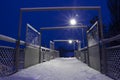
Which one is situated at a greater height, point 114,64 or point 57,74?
point 114,64

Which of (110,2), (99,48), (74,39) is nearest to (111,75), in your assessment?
(99,48)

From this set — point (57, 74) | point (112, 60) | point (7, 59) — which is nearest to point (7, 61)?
point (7, 59)

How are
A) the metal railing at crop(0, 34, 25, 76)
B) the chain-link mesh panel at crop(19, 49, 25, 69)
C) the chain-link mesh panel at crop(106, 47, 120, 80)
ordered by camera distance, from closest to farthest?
the chain-link mesh panel at crop(106, 47, 120, 80) < the metal railing at crop(0, 34, 25, 76) < the chain-link mesh panel at crop(19, 49, 25, 69)

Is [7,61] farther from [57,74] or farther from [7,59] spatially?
[57,74]

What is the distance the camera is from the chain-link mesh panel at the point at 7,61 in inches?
135

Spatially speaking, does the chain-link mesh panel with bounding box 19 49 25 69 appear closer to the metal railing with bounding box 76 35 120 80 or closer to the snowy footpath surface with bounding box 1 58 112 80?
the snowy footpath surface with bounding box 1 58 112 80

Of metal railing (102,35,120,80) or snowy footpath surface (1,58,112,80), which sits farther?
snowy footpath surface (1,58,112,80)

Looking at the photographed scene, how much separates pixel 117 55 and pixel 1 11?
172 feet

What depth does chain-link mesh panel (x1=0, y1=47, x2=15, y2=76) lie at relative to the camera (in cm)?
343

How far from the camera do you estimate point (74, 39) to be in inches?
729

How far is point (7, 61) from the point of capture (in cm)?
374

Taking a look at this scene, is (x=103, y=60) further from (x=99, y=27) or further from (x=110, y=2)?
(x=110, y=2)

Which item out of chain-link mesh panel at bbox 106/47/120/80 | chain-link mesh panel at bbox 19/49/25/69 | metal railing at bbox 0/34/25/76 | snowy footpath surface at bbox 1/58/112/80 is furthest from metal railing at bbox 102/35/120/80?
chain-link mesh panel at bbox 19/49/25/69

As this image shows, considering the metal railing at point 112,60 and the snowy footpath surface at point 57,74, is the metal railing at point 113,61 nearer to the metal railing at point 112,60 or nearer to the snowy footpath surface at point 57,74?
the metal railing at point 112,60
